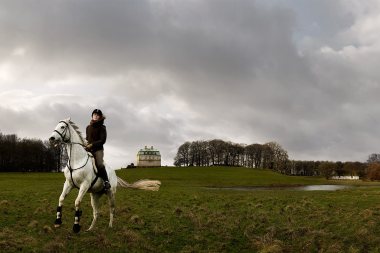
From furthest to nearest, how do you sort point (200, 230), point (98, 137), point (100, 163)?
point (200, 230) < point (98, 137) < point (100, 163)

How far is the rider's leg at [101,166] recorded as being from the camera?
661 inches

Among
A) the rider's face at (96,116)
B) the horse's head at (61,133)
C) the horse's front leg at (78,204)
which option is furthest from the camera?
the rider's face at (96,116)

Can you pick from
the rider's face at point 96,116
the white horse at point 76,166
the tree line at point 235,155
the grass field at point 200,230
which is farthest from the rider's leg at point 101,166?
the tree line at point 235,155

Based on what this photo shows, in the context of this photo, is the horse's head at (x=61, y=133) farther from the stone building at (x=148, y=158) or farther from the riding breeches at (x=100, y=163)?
the stone building at (x=148, y=158)

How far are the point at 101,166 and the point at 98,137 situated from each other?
1.20 m

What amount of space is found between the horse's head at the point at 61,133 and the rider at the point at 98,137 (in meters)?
1.01

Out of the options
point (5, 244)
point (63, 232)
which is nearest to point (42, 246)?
point (5, 244)

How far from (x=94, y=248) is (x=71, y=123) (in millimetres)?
5167

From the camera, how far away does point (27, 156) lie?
5295 inches

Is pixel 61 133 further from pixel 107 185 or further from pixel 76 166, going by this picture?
pixel 107 185

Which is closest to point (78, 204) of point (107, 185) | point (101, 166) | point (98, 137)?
point (107, 185)

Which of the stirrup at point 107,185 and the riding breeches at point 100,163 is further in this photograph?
the stirrup at point 107,185

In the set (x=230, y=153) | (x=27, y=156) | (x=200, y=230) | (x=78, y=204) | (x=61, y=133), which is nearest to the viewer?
(x=61, y=133)

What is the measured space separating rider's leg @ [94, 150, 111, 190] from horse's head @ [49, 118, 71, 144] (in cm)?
137
